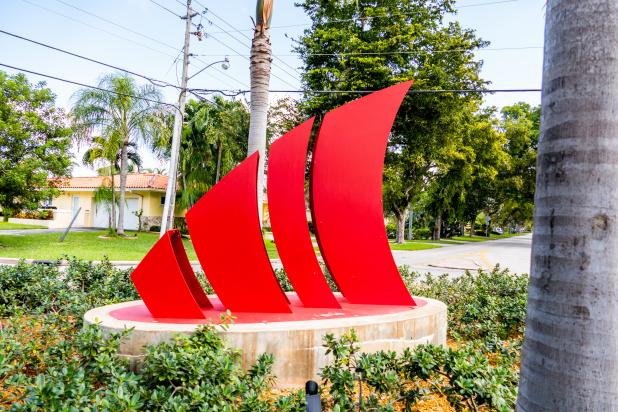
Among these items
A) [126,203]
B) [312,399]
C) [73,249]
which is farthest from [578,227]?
[126,203]

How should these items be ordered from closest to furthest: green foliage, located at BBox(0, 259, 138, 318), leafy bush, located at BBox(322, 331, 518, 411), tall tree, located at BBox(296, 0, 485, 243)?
leafy bush, located at BBox(322, 331, 518, 411), green foliage, located at BBox(0, 259, 138, 318), tall tree, located at BBox(296, 0, 485, 243)

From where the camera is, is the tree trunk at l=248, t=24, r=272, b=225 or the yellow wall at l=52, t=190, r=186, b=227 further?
the yellow wall at l=52, t=190, r=186, b=227

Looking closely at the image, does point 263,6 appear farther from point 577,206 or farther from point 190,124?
point 190,124

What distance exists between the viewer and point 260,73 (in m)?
9.54

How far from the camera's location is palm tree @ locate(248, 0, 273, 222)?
933 cm

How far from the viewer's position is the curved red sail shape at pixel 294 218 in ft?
19.8

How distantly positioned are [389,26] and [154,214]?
21.4m

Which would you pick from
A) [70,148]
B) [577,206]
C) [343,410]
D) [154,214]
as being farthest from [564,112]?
[154,214]

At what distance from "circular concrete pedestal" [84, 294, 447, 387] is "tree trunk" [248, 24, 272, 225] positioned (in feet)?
13.3

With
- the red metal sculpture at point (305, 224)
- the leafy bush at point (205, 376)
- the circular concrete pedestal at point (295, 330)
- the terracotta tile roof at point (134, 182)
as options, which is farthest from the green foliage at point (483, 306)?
the terracotta tile roof at point (134, 182)

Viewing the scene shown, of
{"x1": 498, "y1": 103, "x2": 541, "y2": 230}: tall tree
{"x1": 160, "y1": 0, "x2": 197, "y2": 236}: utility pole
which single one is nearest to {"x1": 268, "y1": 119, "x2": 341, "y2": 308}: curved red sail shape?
{"x1": 160, "y1": 0, "x2": 197, "y2": 236}: utility pole

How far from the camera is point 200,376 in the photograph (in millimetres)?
3648

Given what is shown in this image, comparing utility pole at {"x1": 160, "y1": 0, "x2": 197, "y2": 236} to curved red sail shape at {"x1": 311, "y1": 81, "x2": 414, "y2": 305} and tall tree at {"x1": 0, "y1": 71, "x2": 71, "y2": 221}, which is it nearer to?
tall tree at {"x1": 0, "y1": 71, "x2": 71, "y2": 221}

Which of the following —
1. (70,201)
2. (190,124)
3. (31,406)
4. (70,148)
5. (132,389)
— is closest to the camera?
(31,406)
